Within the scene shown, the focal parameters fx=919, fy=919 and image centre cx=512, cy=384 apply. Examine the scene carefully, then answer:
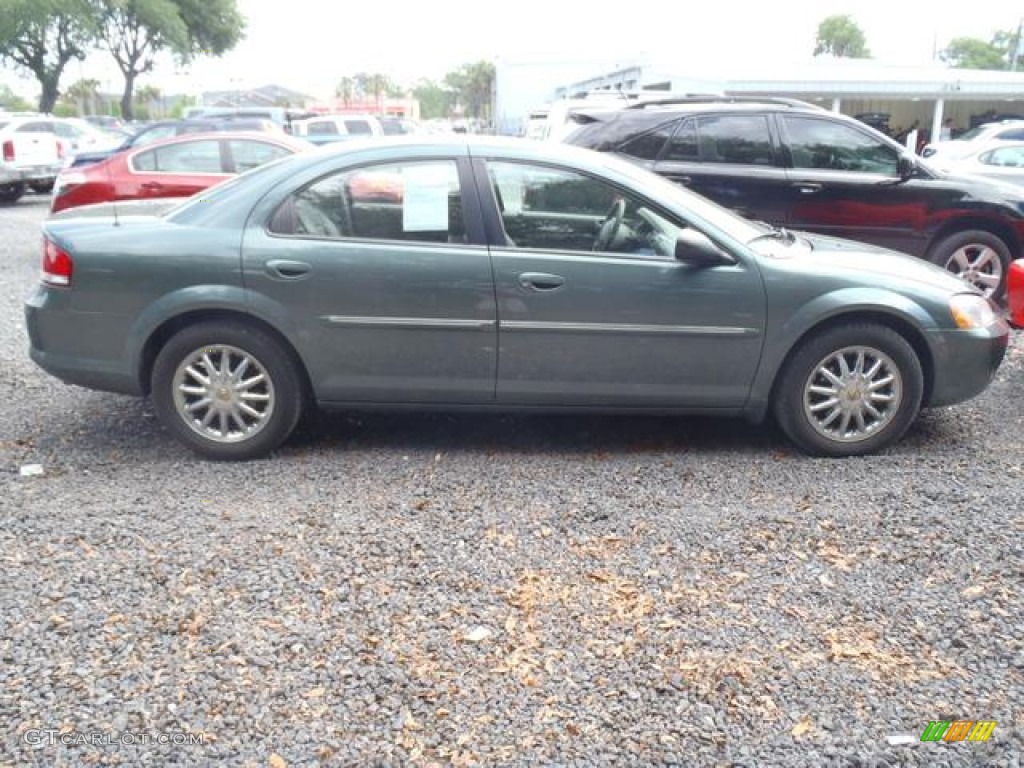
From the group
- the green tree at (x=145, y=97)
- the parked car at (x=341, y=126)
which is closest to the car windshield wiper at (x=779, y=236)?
the parked car at (x=341, y=126)

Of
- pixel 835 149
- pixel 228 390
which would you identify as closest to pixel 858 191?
pixel 835 149

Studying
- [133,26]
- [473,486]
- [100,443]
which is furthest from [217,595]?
[133,26]

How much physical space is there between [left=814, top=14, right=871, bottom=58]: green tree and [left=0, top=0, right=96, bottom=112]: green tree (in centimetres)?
7175

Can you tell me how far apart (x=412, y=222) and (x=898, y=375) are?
253cm

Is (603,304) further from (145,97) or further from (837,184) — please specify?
(145,97)

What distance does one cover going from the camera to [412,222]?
14.8 ft

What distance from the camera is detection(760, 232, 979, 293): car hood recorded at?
4598mm

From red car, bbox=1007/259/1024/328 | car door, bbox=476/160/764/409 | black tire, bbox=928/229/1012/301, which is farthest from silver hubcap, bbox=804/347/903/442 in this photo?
black tire, bbox=928/229/1012/301

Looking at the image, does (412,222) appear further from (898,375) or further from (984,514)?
(984,514)

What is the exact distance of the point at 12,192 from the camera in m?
18.0

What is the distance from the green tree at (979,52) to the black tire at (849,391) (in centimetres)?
8960

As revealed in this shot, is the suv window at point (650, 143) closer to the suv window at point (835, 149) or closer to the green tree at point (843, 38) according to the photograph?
the suv window at point (835, 149)

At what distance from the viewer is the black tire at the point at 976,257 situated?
7.82 meters

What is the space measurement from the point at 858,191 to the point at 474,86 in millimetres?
105411
